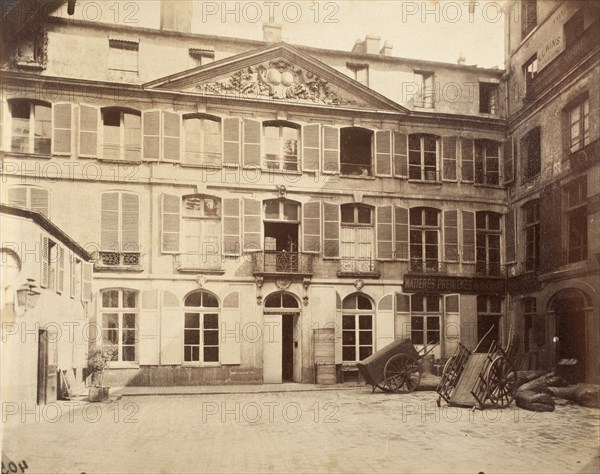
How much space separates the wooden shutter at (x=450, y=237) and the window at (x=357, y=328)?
107 cm

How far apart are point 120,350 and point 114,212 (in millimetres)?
1360

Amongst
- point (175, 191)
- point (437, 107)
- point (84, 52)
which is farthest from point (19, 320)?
point (437, 107)

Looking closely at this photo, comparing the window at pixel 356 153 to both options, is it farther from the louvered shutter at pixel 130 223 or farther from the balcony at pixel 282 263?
the louvered shutter at pixel 130 223

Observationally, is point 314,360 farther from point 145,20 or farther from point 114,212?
point 145,20

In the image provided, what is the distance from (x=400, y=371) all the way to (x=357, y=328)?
31.3 inches

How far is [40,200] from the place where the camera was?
597 cm

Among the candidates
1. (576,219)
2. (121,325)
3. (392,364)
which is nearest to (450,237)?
(576,219)

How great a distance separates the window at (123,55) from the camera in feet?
20.6

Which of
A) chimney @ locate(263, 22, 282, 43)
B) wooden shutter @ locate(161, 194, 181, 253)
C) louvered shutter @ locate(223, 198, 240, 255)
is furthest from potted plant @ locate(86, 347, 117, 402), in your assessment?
chimney @ locate(263, 22, 282, 43)

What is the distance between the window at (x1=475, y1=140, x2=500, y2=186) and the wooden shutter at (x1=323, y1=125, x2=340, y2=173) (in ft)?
5.18

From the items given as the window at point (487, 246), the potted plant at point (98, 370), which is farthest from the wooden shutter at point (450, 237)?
the potted plant at point (98, 370)

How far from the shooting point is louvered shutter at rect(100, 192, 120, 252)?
20.4ft

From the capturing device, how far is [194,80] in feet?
22.0

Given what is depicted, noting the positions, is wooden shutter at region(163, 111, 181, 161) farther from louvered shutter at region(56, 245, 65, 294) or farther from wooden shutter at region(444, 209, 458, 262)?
wooden shutter at region(444, 209, 458, 262)
